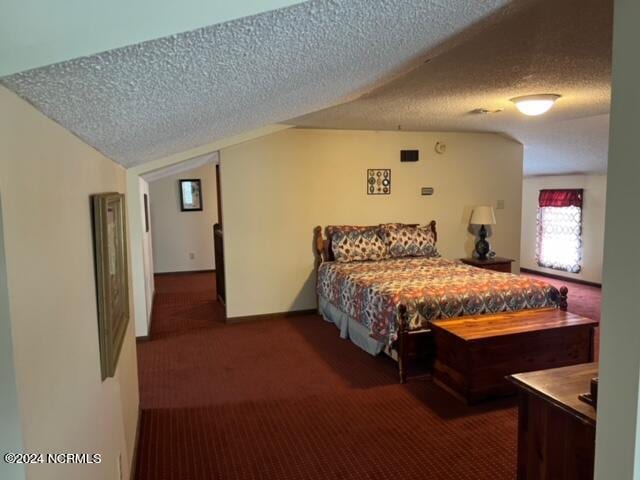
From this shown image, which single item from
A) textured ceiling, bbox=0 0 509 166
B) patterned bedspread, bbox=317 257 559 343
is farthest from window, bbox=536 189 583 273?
textured ceiling, bbox=0 0 509 166

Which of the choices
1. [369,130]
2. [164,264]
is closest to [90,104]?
[369,130]

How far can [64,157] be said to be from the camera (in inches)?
45.6

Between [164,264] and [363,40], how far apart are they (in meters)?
7.59

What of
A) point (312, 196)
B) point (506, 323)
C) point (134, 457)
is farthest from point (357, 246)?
point (134, 457)

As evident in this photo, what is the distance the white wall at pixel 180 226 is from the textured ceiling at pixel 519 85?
12.7ft

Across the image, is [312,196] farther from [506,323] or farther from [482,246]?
[506,323]

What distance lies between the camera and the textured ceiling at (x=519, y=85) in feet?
6.79

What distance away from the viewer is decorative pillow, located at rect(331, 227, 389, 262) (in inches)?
197

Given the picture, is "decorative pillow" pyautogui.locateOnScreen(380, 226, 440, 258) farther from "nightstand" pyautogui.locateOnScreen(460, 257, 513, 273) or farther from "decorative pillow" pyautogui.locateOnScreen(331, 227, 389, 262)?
"nightstand" pyautogui.locateOnScreen(460, 257, 513, 273)

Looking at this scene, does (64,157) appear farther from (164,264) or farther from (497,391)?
(164,264)

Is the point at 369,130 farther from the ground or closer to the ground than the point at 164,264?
farther from the ground

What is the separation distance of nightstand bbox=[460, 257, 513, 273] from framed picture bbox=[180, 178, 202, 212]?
189 inches

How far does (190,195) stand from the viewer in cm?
811

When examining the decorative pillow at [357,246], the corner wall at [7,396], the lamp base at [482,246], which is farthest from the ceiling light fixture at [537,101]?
the corner wall at [7,396]
